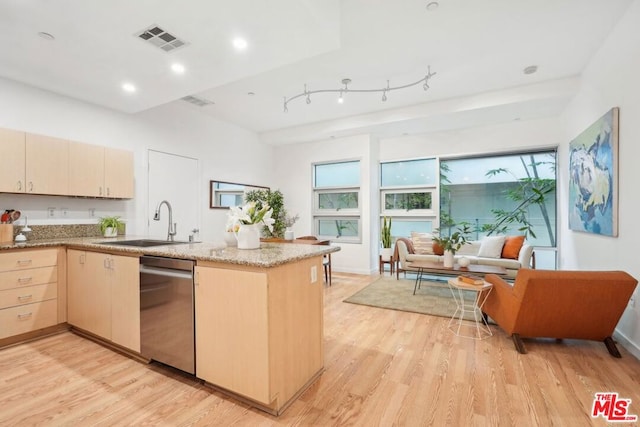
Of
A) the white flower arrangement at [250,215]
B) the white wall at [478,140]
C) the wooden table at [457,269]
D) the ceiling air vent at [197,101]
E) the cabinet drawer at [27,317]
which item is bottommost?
the cabinet drawer at [27,317]

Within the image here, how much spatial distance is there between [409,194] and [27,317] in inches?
233

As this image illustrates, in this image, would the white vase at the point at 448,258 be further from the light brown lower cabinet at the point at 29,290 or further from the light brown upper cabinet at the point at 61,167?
the light brown lower cabinet at the point at 29,290

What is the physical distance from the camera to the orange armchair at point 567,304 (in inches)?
88.4

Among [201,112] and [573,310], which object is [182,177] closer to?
[201,112]

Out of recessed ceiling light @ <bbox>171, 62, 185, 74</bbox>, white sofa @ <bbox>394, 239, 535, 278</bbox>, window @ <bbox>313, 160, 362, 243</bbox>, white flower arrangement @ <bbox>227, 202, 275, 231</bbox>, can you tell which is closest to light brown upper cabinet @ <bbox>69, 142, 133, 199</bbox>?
recessed ceiling light @ <bbox>171, 62, 185, 74</bbox>

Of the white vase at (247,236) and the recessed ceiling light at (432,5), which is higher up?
the recessed ceiling light at (432,5)

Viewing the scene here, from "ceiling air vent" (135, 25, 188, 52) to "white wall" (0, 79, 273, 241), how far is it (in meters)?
1.96

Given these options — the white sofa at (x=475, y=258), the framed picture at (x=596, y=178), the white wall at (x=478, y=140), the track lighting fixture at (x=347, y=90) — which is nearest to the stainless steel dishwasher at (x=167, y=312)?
the track lighting fixture at (x=347, y=90)

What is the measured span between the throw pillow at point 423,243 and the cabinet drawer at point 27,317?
519cm

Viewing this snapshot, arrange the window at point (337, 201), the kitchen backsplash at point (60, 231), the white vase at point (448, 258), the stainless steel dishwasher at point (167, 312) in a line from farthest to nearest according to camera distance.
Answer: the window at point (337, 201) → the white vase at point (448, 258) → the kitchen backsplash at point (60, 231) → the stainless steel dishwasher at point (167, 312)

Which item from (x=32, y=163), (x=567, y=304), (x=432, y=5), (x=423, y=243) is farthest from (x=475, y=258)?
(x=32, y=163)

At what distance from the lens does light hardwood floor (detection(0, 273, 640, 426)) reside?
1.73 meters

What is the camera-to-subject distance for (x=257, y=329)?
1.71m

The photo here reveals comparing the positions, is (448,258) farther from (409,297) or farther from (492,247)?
(492,247)
